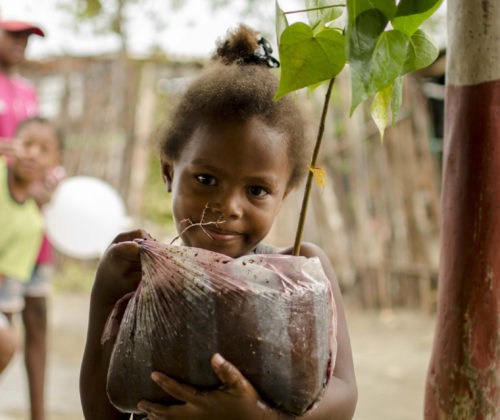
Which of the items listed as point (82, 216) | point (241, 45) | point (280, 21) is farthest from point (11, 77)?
point (280, 21)

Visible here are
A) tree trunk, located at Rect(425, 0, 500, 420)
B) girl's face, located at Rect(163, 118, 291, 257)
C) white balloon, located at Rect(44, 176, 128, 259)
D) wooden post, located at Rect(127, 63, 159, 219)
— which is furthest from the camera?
wooden post, located at Rect(127, 63, 159, 219)

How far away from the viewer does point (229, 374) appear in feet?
2.87

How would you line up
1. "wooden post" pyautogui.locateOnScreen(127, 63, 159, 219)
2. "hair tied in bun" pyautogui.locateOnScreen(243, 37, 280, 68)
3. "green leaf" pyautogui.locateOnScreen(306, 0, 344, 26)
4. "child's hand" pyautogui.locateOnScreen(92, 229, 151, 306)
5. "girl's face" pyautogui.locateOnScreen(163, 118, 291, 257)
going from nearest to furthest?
"green leaf" pyautogui.locateOnScreen(306, 0, 344, 26), "child's hand" pyautogui.locateOnScreen(92, 229, 151, 306), "girl's face" pyautogui.locateOnScreen(163, 118, 291, 257), "hair tied in bun" pyautogui.locateOnScreen(243, 37, 280, 68), "wooden post" pyautogui.locateOnScreen(127, 63, 159, 219)

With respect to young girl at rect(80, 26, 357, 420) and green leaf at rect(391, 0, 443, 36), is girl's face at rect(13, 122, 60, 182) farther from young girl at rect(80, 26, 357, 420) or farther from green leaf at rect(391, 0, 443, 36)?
green leaf at rect(391, 0, 443, 36)

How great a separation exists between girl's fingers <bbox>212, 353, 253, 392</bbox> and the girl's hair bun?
84 centimetres

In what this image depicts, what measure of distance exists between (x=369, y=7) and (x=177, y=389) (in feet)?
2.23

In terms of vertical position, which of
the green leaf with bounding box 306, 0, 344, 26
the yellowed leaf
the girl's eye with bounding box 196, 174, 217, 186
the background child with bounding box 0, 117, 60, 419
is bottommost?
the background child with bounding box 0, 117, 60, 419

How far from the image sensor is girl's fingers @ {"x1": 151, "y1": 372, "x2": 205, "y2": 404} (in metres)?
0.90

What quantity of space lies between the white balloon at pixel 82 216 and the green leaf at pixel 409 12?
115 inches

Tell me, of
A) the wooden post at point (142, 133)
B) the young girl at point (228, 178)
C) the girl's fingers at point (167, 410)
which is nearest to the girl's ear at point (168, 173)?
the young girl at point (228, 178)

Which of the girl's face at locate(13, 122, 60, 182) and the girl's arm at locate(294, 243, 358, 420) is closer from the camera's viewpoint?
the girl's arm at locate(294, 243, 358, 420)

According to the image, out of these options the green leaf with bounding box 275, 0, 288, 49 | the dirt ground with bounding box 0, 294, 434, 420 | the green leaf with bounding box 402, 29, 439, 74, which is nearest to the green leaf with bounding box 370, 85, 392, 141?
the green leaf with bounding box 402, 29, 439, 74

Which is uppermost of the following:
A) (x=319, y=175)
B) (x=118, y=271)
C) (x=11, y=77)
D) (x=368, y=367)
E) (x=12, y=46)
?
(x=12, y=46)

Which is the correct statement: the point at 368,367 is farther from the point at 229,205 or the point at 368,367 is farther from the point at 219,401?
the point at 219,401
